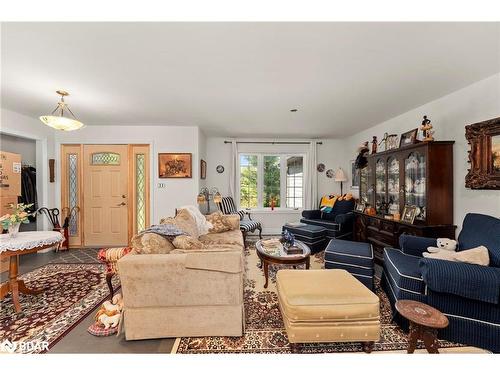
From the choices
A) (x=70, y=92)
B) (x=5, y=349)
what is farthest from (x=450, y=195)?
(x=70, y=92)

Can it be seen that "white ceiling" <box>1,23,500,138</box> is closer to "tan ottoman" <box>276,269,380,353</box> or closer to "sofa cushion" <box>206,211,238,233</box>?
"sofa cushion" <box>206,211,238,233</box>

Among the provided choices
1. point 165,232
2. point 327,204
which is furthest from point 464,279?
point 327,204

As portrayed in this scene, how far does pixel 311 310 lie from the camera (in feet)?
5.23

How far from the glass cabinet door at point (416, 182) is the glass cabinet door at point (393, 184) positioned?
0.20 metres

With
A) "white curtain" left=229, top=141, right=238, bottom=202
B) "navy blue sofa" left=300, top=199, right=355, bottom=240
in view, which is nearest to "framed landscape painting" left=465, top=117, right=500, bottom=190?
"navy blue sofa" left=300, top=199, right=355, bottom=240

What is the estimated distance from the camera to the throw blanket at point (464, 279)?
159 centimetres

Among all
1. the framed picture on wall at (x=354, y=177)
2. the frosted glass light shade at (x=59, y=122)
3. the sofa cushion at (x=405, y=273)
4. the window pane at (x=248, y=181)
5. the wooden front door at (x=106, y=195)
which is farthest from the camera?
the window pane at (x=248, y=181)

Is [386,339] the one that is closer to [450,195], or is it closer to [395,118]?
[450,195]

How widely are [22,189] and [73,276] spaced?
7.40 ft

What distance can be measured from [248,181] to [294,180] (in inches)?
46.4

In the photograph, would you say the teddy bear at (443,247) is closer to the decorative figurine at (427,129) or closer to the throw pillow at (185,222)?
the decorative figurine at (427,129)

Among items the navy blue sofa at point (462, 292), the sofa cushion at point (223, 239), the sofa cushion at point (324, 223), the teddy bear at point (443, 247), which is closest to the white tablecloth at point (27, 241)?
the sofa cushion at point (223, 239)

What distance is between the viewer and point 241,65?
2158mm

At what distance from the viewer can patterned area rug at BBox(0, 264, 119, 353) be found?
6.24 feet
